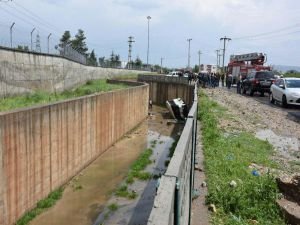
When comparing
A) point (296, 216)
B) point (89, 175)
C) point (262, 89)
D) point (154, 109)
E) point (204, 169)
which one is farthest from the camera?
point (154, 109)

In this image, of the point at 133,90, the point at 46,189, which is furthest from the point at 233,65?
the point at 46,189

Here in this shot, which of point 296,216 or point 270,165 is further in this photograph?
point 270,165

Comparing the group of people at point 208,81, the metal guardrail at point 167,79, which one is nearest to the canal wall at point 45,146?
the metal guardrail at point 167,79

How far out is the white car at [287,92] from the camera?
868 inches

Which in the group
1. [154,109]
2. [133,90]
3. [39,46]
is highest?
[39,46]

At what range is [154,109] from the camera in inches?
1622

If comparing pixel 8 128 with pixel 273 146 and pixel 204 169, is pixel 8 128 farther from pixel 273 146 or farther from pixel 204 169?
pixel 273 146

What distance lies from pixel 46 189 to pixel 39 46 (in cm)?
1124

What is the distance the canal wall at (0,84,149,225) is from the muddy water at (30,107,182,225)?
433 mm

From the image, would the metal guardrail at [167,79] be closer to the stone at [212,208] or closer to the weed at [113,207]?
the weed at [113,207]

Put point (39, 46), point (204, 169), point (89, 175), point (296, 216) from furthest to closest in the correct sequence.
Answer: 1. point (39, 46)
2. point (89, 175)
3. point (204, 169)
4. point (296, 216)

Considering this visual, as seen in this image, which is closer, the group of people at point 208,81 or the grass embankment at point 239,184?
the grass embankment at point 239,184

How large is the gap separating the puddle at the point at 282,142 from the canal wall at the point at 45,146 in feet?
21.6

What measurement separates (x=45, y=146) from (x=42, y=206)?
173 centimetres
